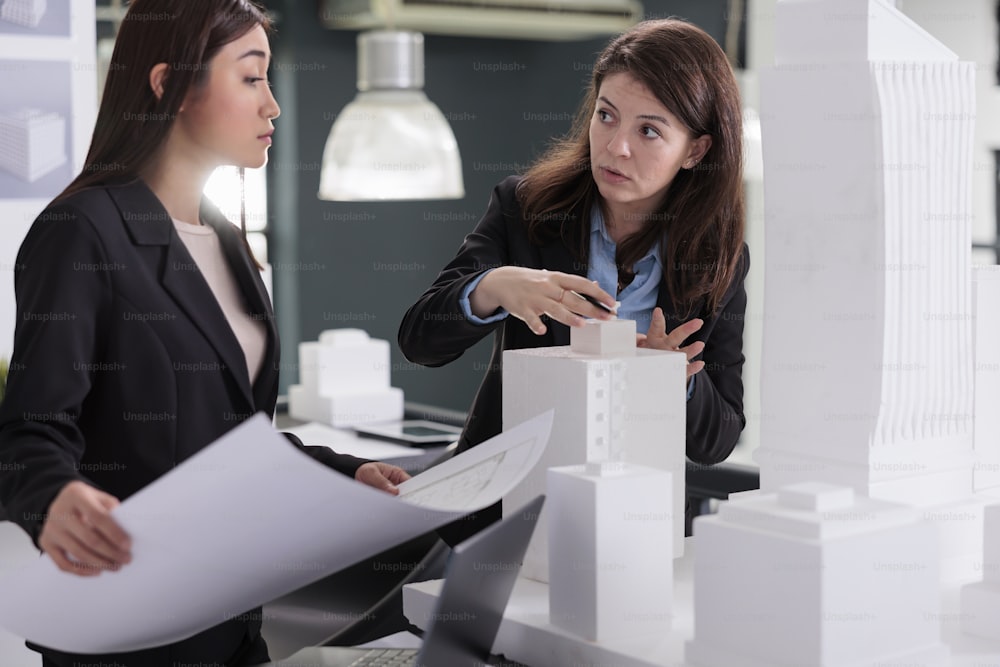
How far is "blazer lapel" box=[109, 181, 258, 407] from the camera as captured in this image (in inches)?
50.4

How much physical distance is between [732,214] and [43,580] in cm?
117

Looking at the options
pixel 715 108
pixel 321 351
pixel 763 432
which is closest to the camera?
pixel 763 432

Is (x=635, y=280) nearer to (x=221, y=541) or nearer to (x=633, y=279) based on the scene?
(x=633, y=279)

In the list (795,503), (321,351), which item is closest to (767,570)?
(795,503)

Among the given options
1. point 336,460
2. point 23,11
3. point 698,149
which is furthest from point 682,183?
point 23,11

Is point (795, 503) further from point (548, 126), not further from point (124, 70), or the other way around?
point (548, 126)

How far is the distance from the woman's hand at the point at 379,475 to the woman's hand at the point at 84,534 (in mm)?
383

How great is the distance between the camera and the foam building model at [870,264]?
4.57 ft

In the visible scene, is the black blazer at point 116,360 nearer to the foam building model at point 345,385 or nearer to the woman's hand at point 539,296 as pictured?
the woman's hand at point 539,296

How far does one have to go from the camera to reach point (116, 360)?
1239 millimetres

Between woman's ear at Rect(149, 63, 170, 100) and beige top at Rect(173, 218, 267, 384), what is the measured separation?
0.48 ft

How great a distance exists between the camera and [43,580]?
101cm

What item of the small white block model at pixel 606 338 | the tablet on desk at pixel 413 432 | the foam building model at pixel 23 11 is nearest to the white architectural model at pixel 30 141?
the foam building model at pixel 23 11

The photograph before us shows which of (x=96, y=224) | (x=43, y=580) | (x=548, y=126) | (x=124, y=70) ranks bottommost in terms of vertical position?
(x=43, y=580)
